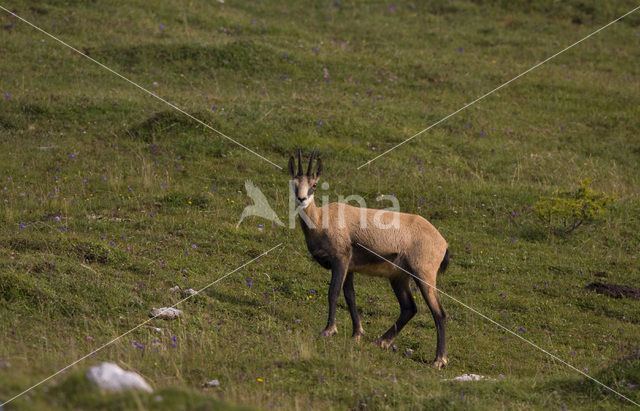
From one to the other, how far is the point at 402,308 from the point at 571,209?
6.50 meters

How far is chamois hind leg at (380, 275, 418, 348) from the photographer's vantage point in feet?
40.0

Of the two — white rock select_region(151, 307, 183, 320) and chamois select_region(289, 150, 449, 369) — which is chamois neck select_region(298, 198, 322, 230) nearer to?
chamois select_region(289, 150, 449, 369)

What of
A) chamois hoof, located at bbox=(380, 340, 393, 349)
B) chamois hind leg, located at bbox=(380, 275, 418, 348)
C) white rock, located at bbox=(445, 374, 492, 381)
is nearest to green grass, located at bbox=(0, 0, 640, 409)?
chamois hoof, located at bbox=(380, 340, 393, 349)

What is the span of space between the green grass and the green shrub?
447 mm

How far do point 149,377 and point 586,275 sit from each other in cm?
995

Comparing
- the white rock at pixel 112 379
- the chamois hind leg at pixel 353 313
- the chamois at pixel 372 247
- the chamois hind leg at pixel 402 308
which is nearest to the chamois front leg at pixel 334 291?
the chamois at pixel 372 247

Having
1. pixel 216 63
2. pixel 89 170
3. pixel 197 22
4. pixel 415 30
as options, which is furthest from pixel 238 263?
pixel 415 30

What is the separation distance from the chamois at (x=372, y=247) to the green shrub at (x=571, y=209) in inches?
226

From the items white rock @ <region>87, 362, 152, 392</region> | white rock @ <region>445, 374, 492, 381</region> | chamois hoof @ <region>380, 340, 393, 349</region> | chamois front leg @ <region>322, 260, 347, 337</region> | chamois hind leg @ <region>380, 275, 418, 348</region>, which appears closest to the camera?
white rock @ <region>87, 362, 152, 392</region>

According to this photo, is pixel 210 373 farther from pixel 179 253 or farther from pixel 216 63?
pixel 216 63

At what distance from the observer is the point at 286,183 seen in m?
18.3

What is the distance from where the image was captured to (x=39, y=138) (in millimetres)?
19938

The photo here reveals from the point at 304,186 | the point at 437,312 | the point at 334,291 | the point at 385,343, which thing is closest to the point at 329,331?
the point at 334,291

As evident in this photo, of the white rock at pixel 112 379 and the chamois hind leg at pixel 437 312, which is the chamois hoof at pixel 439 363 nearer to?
the chamois hind leg at pixel 437 312
